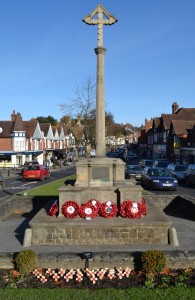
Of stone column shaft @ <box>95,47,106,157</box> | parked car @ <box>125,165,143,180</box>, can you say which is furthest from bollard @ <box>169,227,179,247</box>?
parked car @ <box>125,165,143,180</box>

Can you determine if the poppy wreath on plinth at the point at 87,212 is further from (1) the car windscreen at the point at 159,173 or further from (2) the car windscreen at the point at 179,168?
(2) the car windscreen at the point at 179,168

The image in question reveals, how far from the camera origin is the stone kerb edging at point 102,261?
7570 millimetres

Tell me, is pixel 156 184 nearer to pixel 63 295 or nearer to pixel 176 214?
pixel 176 214

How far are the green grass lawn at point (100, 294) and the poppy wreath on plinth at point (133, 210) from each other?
14.6 feet

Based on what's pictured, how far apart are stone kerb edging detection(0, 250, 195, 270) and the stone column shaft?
571cm

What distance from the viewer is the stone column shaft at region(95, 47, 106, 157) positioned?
12930 millimetres

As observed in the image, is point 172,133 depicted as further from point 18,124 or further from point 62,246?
point 62,246

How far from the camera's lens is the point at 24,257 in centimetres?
732

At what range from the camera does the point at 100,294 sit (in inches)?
254

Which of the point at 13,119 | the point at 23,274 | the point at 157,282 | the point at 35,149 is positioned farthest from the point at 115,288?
the point at 35,149

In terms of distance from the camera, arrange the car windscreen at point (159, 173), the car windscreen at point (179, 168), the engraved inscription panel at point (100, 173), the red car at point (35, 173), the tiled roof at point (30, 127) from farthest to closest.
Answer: the tiled roof at point (30, 127)
the red car at point (35, 173)
the car windscreen at point (179, 168)
the car windscreen at point (159, 173)
the engraved inscription panel at point (100, 173)

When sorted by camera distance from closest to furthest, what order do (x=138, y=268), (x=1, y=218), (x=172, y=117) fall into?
(x=138, y=268) < (x=1, y=218) < (x=172, y=117)

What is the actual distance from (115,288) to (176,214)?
9317mm

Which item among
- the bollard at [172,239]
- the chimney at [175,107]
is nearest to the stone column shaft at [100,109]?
the bollard at [172,239]
